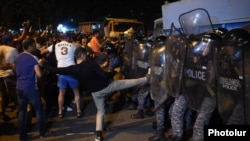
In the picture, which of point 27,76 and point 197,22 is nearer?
point 197,22

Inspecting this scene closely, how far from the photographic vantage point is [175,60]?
5203 millimetres

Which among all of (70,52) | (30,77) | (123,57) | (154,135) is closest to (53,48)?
(70,52)

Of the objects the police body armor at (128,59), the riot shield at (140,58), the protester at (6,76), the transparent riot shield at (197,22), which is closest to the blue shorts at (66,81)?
the protester at (6,76)

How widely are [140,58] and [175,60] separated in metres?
1.82

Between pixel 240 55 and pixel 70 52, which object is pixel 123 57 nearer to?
pixel 70 52

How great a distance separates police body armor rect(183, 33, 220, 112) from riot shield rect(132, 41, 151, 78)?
5.78 ft

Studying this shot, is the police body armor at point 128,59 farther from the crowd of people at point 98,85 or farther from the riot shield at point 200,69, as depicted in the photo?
the riot shield at point 200,69

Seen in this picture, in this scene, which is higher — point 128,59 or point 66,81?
point 128,59

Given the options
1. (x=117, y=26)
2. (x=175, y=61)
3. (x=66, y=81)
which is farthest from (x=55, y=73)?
(x=117, y=26)

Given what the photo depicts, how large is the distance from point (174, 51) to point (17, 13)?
130 feet

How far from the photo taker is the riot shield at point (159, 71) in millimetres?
5566

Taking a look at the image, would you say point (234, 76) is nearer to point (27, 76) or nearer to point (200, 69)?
point (200, 69)

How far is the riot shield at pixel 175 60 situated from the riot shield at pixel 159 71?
157mm

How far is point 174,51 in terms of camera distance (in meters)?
5.22
